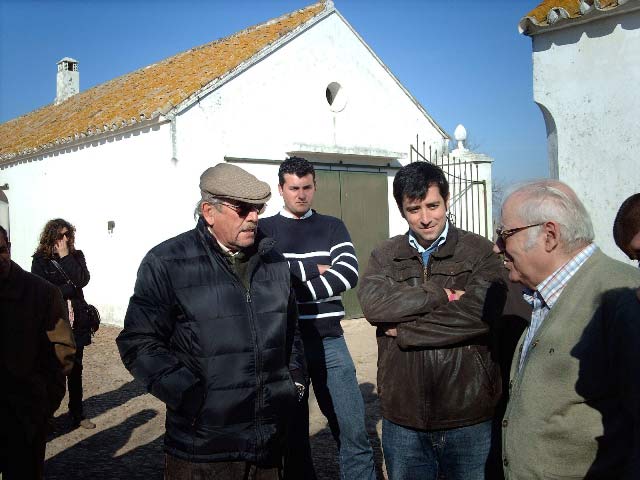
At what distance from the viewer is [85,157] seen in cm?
1180

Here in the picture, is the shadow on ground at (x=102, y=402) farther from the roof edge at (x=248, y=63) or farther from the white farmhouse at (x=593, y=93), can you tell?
the white farmhouse at (x=593, y=93)

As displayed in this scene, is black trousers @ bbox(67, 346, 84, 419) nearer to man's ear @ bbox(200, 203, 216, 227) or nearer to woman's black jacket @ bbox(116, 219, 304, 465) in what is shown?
woman's black jacket @ bbox(116, 219, 304, 465)

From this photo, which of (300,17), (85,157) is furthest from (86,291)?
(300,17)

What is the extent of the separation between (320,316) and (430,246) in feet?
3.16

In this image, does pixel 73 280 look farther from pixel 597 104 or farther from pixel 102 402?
pixel 597 104

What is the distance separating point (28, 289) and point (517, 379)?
2434 mm

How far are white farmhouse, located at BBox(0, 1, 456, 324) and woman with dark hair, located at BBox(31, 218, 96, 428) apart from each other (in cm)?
383

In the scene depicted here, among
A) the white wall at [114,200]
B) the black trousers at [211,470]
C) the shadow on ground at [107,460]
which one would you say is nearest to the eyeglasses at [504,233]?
the black trousers at [211,470]

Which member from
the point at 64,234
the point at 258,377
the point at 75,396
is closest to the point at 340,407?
the point at 258,377

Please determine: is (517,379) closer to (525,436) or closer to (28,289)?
(525,436)

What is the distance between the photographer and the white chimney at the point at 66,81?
1970 cm

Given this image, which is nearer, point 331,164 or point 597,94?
point 597,94

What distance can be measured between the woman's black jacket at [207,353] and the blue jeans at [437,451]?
1.72ft

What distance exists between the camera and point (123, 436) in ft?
17.7
